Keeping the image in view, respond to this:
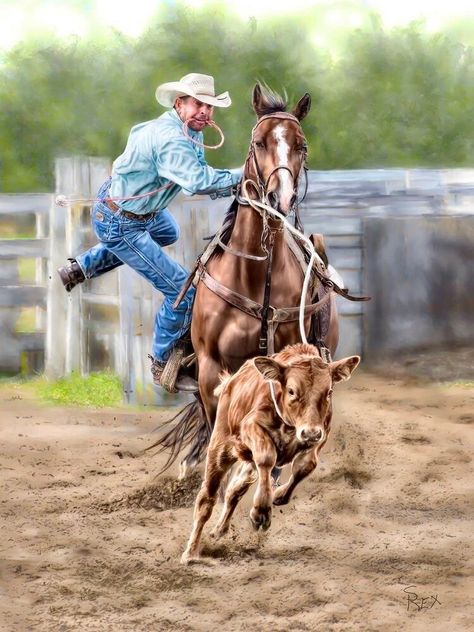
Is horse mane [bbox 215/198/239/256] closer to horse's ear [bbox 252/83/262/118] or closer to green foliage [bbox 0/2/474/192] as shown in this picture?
horse's ear [bbox 252/83/262/118]

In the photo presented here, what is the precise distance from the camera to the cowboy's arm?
4656mm

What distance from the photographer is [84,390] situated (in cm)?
942

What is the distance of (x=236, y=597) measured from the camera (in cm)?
496

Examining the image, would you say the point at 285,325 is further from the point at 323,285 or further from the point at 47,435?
the point at 47,435

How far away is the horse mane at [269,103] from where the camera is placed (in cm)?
438

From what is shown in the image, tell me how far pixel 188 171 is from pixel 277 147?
580 millimetres

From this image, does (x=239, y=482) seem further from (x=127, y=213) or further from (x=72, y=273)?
(x=72, y=273)

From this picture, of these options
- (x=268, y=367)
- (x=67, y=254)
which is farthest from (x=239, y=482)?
(x=67, y=254)

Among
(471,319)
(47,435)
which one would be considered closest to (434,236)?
(471,319)

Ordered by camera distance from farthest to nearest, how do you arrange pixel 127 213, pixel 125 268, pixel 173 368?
pixel 125 268
pixel 173 368
pixel 127 213

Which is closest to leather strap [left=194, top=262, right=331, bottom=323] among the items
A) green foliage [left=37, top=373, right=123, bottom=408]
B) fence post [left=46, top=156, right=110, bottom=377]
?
green foliage [left=37, top=373, right=123, bottom=408]

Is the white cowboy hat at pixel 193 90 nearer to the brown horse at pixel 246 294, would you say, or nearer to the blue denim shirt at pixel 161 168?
the blue denim shirt at pixel 161 168

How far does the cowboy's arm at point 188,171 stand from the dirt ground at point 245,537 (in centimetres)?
175

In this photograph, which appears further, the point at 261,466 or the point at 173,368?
the point at 173,368
